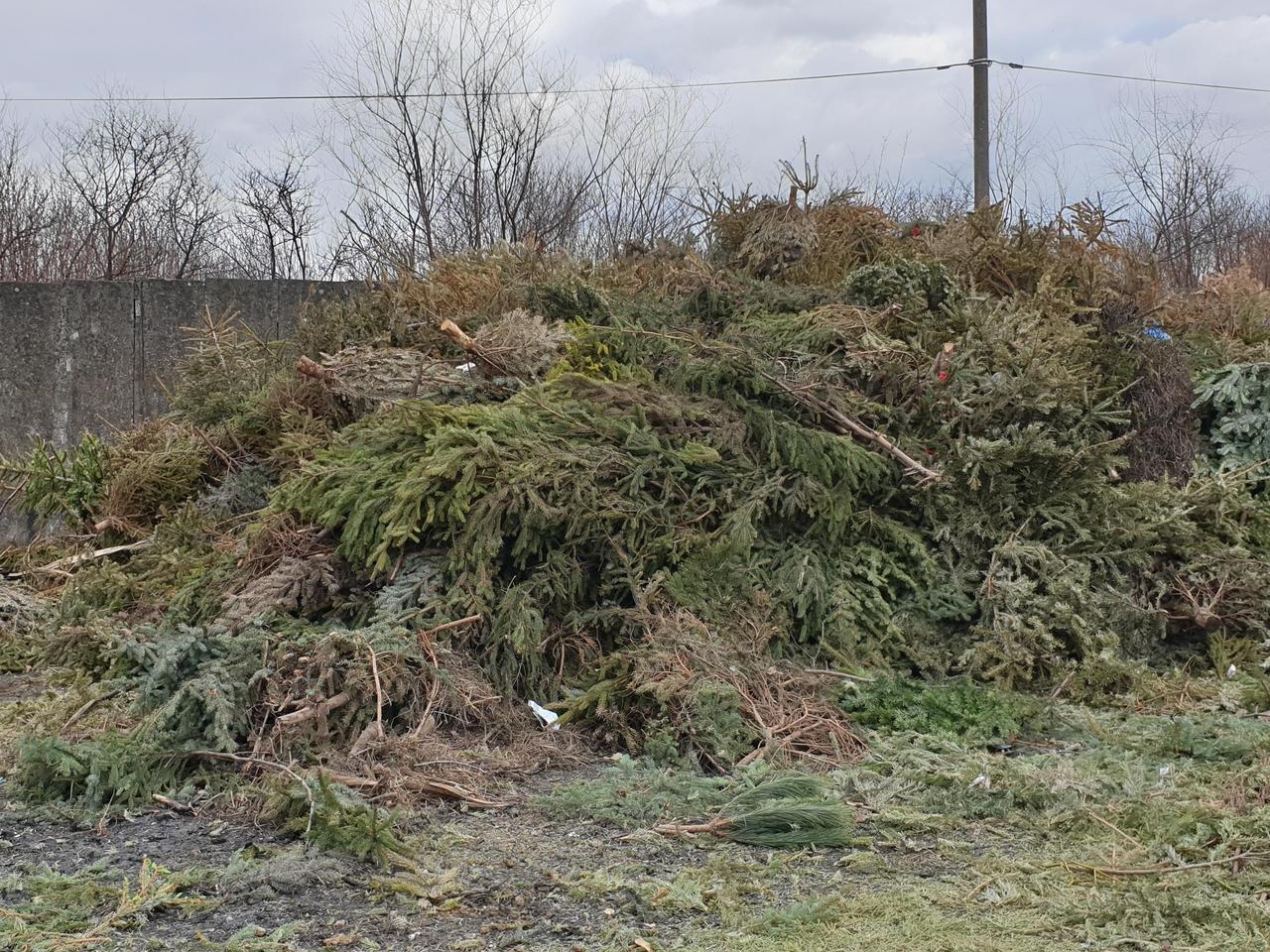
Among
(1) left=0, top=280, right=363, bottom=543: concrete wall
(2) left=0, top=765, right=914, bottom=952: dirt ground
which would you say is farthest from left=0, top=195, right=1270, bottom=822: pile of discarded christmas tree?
(1) left=0, top=280, right=363, bottom=543: concrete wall

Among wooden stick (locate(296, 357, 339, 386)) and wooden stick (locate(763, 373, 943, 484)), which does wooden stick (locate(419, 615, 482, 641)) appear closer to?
wooden stick (locate(763, 373, 943, 484))

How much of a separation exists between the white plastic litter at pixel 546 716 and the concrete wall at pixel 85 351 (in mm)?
5761

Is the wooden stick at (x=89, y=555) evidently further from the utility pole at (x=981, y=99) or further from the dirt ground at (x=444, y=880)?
the utility pole at (x=981, y=99)

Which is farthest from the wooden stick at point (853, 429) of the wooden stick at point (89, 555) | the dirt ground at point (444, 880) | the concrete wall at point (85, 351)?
the concrete wall at point (85, 351)

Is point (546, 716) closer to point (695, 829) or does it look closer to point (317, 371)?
point (695, 829)

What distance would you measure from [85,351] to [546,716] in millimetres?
6696

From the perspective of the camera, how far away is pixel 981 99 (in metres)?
13.9

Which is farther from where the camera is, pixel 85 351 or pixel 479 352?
pixel 85 351

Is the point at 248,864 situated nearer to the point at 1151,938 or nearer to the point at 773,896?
the point at 773,896

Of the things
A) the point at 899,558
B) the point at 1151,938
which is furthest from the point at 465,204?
the point at 1151,938

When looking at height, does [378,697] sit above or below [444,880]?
above

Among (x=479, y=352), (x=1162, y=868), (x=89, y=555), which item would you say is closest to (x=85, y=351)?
(x=89, y=555)

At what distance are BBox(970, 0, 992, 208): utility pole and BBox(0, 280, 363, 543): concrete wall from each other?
26.7ft

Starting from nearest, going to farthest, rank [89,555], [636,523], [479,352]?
[636,523] < [479,352] < [89,555]
